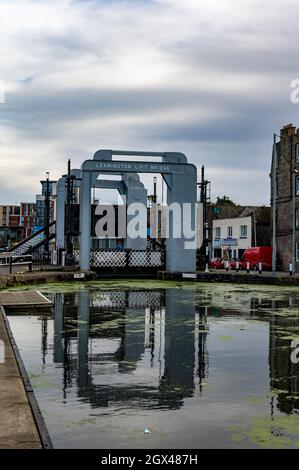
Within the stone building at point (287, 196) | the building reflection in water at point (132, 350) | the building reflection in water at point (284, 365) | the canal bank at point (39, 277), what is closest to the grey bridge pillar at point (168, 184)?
the canal bank at point (39, 277)

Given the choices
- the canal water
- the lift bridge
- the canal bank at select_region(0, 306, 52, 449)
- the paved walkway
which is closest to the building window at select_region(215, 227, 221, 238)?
the lift bridge

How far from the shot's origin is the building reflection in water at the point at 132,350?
344 inches

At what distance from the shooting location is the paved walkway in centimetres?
560

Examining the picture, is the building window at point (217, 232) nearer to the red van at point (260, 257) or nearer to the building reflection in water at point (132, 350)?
the red van at point (260, 257)

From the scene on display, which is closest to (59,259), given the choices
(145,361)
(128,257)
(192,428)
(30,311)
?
A: (128,257)

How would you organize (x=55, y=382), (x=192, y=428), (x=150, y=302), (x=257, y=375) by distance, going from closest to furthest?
(x=192, y=428) → (x=55, y=382) → (x=257, y=375) → (x=150, y=302)

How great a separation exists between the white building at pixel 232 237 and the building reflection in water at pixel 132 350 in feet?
143

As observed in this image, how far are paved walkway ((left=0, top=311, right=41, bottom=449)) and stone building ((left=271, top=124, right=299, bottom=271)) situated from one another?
4225 centimetres

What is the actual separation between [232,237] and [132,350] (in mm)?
56873

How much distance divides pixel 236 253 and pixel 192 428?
6086cm

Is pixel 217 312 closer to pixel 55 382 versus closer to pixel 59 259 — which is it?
pixel 55 382

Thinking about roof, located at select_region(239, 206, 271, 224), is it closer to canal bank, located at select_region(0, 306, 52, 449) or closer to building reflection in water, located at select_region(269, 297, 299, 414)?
building reflection in water, located at select_region(269, 297, 299, 414)

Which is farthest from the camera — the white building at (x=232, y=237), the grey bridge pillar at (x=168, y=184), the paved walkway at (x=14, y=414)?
the white building at (x=232, y=237)

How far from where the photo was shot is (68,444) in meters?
6.33
